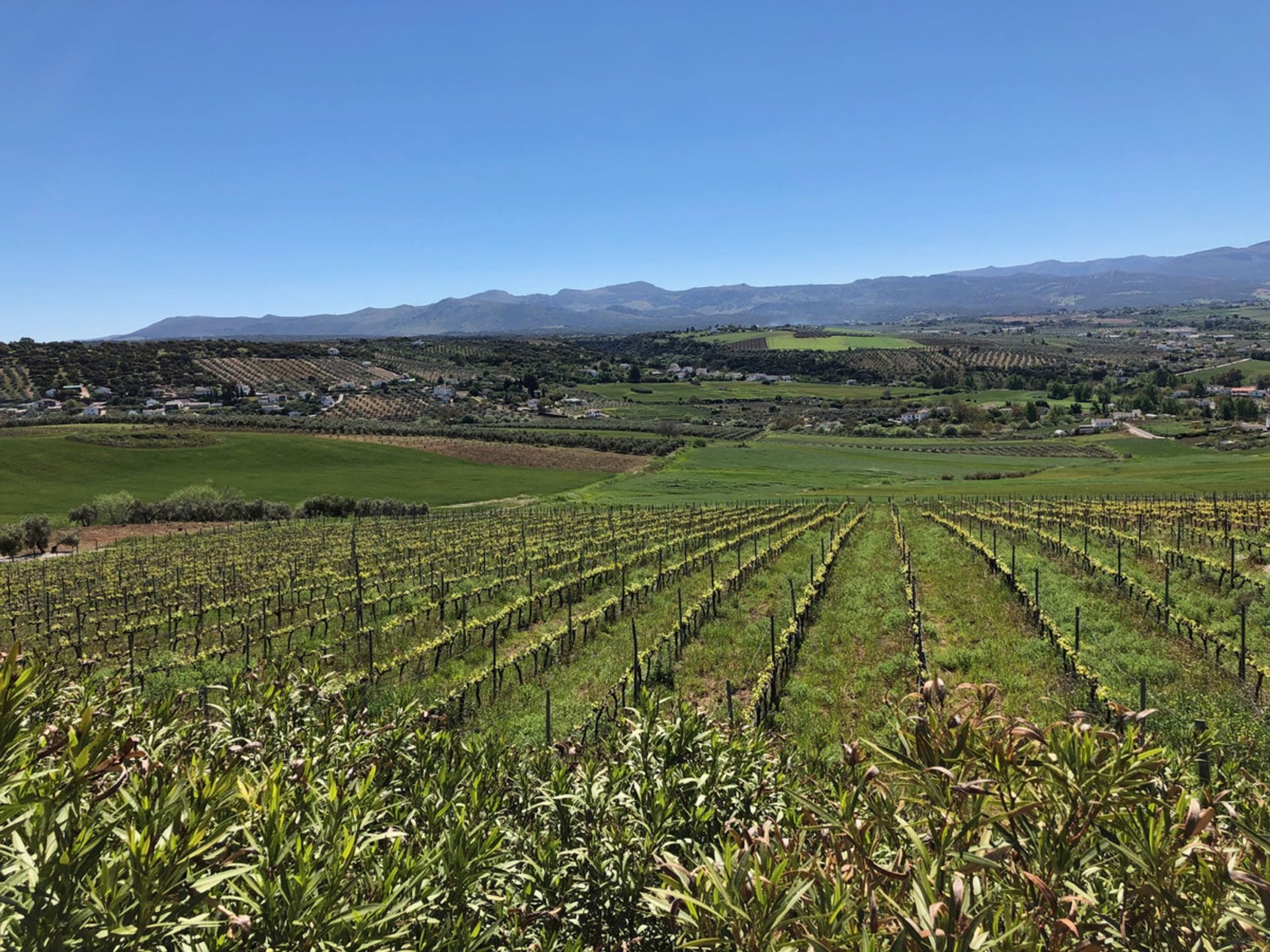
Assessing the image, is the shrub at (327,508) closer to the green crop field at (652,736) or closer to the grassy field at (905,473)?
the green crop field at (652,736)

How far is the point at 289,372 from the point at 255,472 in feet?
334

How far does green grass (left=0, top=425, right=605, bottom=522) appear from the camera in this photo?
2554 inches

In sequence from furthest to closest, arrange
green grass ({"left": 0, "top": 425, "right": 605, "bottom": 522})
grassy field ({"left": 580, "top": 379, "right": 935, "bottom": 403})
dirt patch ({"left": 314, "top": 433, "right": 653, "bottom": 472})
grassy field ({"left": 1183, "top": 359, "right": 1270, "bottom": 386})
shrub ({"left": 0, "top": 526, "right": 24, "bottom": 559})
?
grassy field ({"left": 1183, "top": 359, "right": 1270, "bottom": 386})
grassy field ({"left": 580, "top": 379, "right": 935, "bottom": 403})
dirt patch ({"left": 314, "top": 433, "right": 653, "bottom": 472})
green grass ({"left": 0, "top": 425, "right": 605, "bottom": 522})
shrub ({"left": 0, "top": 526, "right": 24, "bottom": 559})

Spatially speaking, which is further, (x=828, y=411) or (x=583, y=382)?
(x=583, y=382)

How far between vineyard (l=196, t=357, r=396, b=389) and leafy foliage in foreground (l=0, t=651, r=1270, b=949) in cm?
16423

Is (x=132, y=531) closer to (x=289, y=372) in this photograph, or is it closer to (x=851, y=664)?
(x=851, y=664)

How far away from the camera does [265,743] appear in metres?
4.89

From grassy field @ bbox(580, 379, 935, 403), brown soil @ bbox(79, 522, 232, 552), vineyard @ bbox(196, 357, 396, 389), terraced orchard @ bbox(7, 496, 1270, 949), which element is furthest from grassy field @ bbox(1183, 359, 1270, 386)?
brown soil @ bbox(79, 522, 232, 552)

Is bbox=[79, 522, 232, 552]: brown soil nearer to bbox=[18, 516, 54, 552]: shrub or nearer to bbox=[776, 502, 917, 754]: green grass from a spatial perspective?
bbox=[18, 516, 54, 552]: shrub

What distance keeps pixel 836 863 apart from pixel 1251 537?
111 feet

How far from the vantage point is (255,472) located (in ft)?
247

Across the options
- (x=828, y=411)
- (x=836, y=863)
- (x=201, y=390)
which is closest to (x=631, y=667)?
(x=836, y=863)

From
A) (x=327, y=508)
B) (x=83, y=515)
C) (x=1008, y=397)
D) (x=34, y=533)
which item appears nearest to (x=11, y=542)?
(x=34, y=533)

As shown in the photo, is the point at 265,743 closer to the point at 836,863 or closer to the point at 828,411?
the point at 836,863
